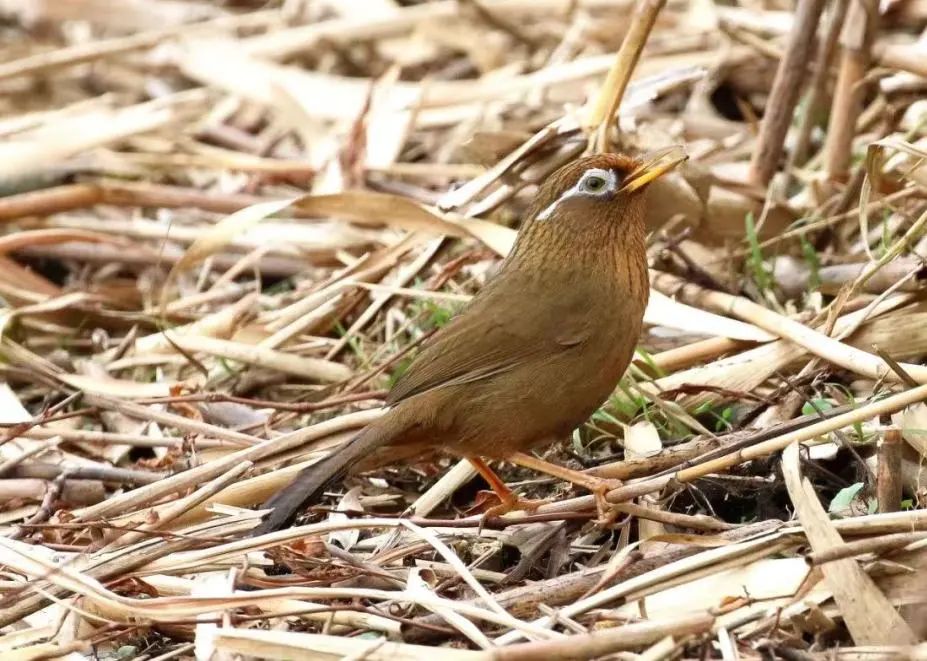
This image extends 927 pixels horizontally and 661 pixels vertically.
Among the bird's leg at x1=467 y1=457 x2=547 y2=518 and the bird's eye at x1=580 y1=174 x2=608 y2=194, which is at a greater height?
the bird's eye at x1=580 y1=174 x2=608 y2=194

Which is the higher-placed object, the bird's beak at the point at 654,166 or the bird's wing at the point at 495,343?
the bird's beak at the point at 654,166

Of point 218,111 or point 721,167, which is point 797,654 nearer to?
point 721,167

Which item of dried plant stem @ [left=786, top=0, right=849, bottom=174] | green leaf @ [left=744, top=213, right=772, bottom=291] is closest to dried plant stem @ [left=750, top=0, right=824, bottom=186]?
dried plant stem @ [left=786, top=0, right=849, bottom=174]

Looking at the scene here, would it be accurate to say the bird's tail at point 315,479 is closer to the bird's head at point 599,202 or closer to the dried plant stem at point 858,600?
the bird's head at point 599,202

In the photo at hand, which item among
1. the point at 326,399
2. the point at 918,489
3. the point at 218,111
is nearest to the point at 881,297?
the point at 918,489

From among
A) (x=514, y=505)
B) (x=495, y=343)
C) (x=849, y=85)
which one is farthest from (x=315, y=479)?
(x=849, y=85)

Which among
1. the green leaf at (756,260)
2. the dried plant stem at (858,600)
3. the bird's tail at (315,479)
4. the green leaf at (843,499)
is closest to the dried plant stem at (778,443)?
the green leaf at (843,499)

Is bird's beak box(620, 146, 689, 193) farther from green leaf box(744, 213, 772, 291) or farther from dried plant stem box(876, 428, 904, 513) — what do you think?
dried plant stem box(876, 428, 904, 513)
